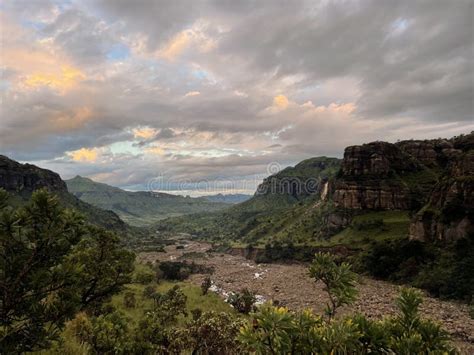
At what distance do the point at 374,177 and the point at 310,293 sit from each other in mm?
59773

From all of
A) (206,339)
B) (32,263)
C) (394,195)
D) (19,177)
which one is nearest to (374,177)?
A: (394,195)

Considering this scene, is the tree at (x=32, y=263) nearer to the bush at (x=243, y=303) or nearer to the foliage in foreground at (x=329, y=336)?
the foliage in foreground at (x=329, y=336)

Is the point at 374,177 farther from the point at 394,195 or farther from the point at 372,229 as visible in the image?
the point at 372,229

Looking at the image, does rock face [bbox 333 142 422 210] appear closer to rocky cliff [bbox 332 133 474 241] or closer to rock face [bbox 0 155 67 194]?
rocky cliff [bbox 332 133 474 241]

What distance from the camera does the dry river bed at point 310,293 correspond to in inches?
1452

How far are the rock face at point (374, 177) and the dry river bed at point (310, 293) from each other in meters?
29.2

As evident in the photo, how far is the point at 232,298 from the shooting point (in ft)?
166

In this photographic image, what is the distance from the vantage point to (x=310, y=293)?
56.9 metres

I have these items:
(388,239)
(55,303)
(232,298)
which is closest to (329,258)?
(55,303)

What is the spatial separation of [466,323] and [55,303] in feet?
143

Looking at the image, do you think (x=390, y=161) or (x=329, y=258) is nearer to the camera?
(x=329, y=258)

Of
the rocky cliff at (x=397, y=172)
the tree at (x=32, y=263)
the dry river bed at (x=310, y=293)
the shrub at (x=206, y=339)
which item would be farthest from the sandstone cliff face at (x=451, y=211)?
the tree at (x=32, y=263)

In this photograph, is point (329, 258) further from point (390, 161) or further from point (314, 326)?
point (390, 161)

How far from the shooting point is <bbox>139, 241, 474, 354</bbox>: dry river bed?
121 feet
